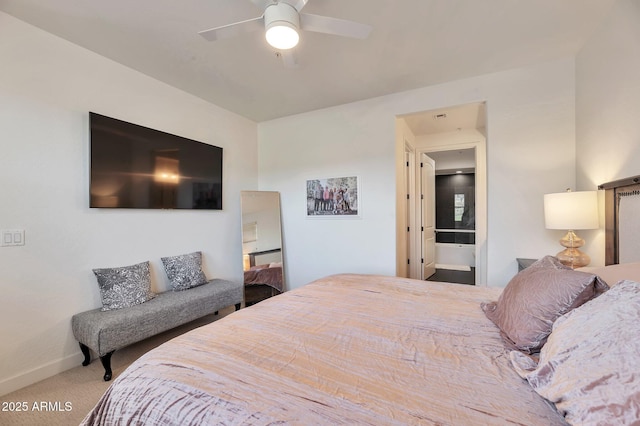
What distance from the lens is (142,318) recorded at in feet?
7.18

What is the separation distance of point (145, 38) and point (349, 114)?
87.6 inches

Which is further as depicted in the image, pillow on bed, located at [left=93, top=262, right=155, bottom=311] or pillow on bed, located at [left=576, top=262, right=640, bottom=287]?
pillow on bed, located at [left=93, top=262, right=155, bottom=311]

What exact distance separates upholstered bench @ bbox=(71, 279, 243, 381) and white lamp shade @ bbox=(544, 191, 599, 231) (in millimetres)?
3133

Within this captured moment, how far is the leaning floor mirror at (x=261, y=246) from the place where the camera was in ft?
12.1

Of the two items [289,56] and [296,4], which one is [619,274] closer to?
[296,4]

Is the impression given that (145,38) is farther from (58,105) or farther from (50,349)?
(50,349)

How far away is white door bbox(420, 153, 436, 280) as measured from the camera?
4.84 m

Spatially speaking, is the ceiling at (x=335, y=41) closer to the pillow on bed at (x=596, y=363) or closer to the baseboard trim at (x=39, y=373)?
the pillow on bed at (x=596, y=363)

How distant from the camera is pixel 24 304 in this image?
6.59ft

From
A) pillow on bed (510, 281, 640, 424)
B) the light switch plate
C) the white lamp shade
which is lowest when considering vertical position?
pillow on bed (510, 281, 640, 424)

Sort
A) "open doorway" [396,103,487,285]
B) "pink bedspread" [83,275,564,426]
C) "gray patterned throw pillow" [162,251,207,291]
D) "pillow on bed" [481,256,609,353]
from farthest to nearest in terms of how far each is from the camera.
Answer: "open doorway" [396,103,487,285], "gray patterned throw pillow" [162,251,207,291], "pillow on bed" [481,256,609,353], "pink bedspread" [83,275,564,426]

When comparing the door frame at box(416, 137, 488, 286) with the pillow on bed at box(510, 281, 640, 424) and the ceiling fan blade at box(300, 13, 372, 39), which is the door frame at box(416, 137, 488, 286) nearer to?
the pillow on bed at box(510, 281, 640, 424)

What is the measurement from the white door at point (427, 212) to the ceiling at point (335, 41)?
2.20 metres

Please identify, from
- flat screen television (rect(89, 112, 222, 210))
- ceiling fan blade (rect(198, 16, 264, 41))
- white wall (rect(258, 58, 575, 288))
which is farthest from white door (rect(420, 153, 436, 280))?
ceiling fan blade (rect(198, 16, 264, 41))
